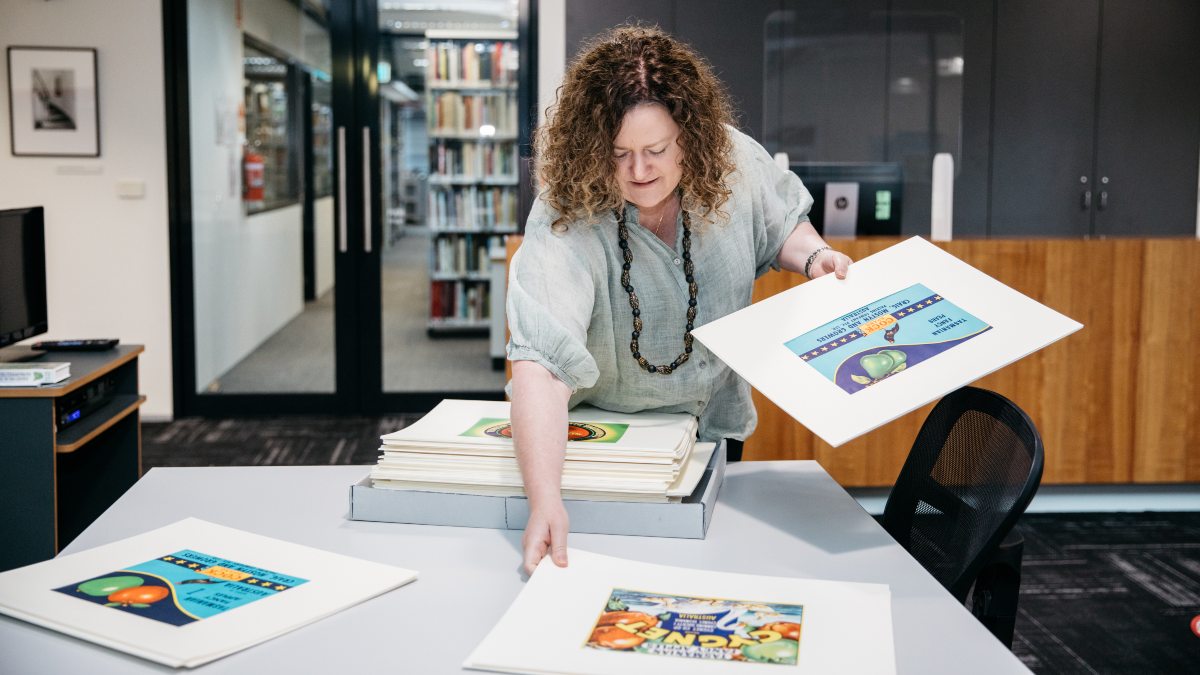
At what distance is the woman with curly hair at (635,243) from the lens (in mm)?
1521

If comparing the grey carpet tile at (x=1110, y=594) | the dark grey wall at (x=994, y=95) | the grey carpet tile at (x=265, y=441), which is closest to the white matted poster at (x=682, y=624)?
the grey carpet tile at (x=1110, y=594)

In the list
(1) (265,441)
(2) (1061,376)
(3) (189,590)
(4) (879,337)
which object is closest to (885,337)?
(4) (879,337)

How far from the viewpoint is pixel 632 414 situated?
177 centimetres

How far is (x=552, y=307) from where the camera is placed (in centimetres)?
157

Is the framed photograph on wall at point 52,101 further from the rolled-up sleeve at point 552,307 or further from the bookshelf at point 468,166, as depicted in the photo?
the rolled-up sleeve at point 552,307

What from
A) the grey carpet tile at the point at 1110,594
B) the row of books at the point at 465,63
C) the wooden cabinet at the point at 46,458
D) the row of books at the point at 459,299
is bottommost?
the grey carpet tile at the point at 1110,594

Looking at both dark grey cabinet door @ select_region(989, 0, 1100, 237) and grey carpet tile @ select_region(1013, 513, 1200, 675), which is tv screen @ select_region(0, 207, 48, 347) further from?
dark grey cabinet door @ select_region(989, 0, 1100, 237)

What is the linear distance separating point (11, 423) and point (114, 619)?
6.98 feet

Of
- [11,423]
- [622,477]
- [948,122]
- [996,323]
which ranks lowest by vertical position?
[11,423]

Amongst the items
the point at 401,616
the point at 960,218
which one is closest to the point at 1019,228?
the point at 960,218

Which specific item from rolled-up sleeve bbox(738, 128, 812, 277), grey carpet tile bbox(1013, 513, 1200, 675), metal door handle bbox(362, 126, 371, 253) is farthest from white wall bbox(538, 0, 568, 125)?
rolled-up sleeve bbox(738, 128, 812, 277)

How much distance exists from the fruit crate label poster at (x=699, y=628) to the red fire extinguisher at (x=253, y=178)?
15.9 ft

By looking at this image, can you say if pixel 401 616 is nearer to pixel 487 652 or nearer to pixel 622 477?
pixel 487 652

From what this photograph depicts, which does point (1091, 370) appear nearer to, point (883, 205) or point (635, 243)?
point (883, 205)
